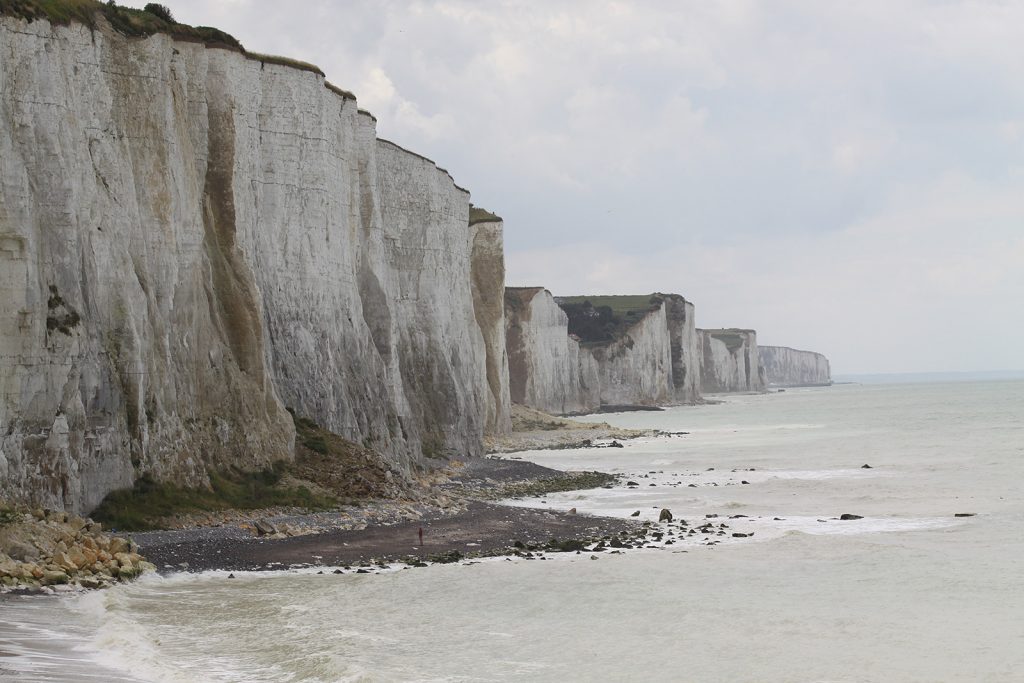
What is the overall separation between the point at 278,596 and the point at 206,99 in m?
13.2

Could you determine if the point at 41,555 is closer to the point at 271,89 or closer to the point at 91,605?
the point at 91,605

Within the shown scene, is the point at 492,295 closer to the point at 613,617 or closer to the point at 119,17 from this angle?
the point at 119,17

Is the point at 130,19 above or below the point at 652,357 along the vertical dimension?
above

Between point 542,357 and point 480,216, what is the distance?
2975 centimetres

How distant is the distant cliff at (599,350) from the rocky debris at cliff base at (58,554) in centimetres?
6402

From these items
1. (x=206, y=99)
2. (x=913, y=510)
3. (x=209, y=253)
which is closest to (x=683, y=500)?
(x=913, y=510)

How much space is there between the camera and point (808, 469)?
38219mm

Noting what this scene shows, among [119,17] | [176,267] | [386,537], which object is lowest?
[386,537]

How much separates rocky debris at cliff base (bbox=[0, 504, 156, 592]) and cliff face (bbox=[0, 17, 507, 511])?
139cm

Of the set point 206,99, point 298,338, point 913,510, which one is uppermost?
point 206,99

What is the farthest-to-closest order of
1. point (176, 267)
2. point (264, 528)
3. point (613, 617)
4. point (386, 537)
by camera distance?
point (176, 267)
point (386, 537)
point (264, 528)
point (613, 617)

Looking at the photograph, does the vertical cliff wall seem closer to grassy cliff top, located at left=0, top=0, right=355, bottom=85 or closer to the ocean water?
grassy cliff top, located at left=0, top=0, right=355, bottom=85

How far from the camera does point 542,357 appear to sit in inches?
3383

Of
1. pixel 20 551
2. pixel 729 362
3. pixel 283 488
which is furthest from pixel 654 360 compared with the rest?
pixel 20 551
